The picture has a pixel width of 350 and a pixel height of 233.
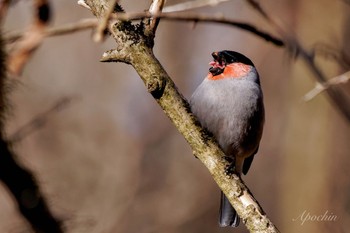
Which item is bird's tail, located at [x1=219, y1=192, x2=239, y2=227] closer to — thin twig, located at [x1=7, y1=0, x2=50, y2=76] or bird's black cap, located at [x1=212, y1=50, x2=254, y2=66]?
bird's black cap, located at [x1=212, y1=50, x2=254, y2=66]

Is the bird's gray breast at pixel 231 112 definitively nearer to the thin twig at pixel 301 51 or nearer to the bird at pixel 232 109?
the bird at pixel 232 109

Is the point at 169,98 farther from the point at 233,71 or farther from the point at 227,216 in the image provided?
the point at 227,216

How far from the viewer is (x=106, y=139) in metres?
9.76

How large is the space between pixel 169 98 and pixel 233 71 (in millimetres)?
1601

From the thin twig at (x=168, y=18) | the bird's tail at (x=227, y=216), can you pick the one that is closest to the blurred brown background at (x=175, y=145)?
the bird's tail at (x=227, y=216)

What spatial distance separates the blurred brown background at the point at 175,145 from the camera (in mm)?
7223

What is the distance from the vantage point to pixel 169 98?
8.93 feet

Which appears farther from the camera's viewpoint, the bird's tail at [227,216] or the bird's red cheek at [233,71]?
the bird's tail at [227,216]

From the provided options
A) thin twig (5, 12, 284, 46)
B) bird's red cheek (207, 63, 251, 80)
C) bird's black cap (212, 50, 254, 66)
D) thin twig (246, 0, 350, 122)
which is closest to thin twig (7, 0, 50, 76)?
thin twig (5, 12, 284, 46)

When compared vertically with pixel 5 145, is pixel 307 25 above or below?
below

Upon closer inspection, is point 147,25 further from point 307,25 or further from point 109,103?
point 109,103

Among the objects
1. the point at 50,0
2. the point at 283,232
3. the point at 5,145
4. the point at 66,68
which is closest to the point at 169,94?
the point at 50,0

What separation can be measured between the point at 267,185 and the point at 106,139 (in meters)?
2.46

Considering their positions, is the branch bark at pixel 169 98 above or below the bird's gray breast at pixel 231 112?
above
